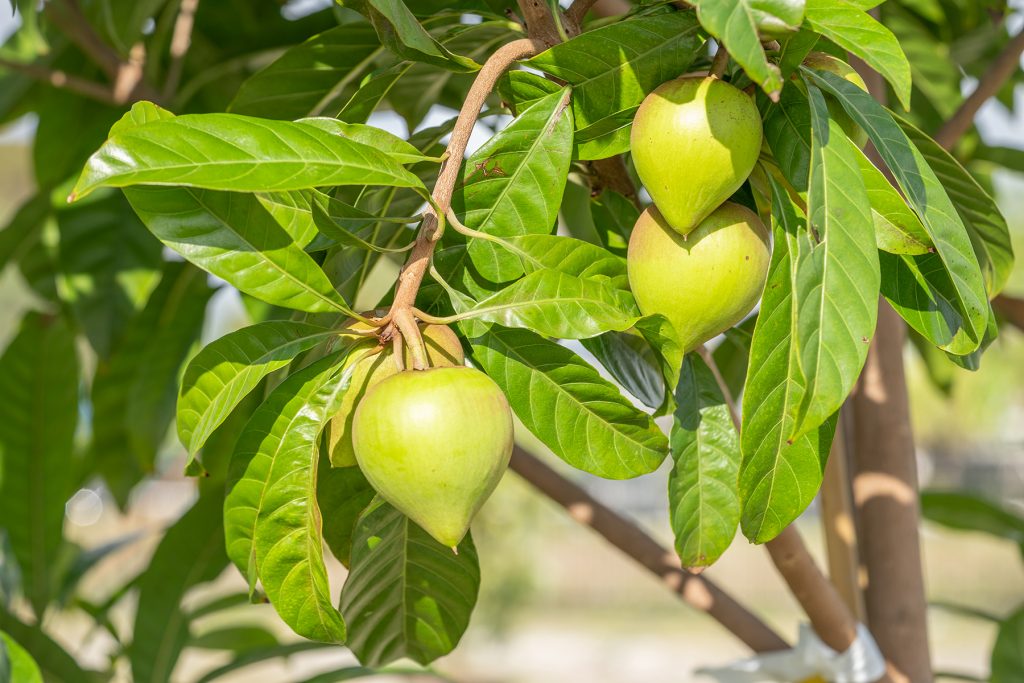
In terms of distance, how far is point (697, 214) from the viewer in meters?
0.38

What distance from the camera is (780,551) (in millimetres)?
637

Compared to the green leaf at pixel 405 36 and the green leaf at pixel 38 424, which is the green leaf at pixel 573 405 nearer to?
the green leaf at pixel 405 36

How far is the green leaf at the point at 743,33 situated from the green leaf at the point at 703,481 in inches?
7.7

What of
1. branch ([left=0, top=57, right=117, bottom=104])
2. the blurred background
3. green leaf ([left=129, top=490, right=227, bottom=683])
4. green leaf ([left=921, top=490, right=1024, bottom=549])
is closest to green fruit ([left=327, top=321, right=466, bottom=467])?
green leaf ([left=129, top=490, right=227, bottom=683])

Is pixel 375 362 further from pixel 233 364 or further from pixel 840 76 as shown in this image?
pixel 840 76

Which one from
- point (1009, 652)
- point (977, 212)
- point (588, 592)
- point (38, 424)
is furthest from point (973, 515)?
point (588, 592)

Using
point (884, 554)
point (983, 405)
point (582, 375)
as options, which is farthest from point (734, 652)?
point (983, 405)

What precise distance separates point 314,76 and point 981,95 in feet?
1.71

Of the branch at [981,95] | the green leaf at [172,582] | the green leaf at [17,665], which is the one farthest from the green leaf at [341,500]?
the branch at [981,95]

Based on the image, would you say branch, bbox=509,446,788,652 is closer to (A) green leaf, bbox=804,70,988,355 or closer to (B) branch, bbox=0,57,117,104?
(A) green leaf, bbox=804,70,988,355

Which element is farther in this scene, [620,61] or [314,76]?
[314,76]

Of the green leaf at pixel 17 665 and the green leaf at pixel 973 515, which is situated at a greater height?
the green leaf at pixel 17 665

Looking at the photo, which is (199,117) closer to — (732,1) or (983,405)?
(732,1)

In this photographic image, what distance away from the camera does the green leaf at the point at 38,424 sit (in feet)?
3.13
